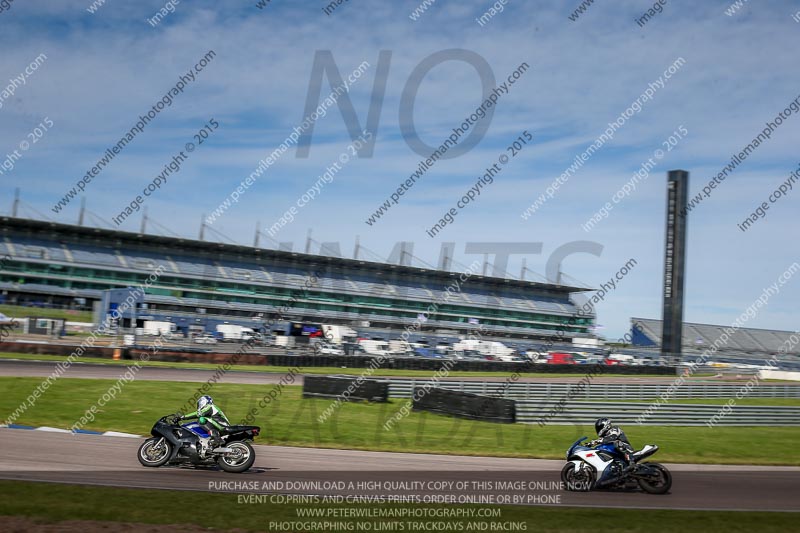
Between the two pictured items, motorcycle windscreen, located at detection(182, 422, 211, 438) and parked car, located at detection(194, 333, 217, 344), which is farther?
parked car, located at detection(194, 333, 217, 344)

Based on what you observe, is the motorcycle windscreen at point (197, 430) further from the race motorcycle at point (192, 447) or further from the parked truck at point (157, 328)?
the parked truck at point (157, 328)

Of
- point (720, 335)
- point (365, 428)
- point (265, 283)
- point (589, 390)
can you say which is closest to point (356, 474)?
point (365, 428)

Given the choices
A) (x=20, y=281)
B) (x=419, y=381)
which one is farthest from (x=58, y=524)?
(x=20, y=281)

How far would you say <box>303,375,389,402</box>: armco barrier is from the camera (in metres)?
23.5

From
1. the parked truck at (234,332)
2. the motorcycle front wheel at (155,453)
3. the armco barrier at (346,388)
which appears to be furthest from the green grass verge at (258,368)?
the motorcycle front wheel at (155,453)

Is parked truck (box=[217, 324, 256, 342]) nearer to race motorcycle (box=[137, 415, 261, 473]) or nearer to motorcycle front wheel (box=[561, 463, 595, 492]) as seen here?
race motorcycle (box=[137, 415, 261, 473])

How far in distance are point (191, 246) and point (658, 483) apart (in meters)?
66.6

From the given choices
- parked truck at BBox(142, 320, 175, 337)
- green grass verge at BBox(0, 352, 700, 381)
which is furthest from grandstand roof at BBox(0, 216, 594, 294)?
green grass verge at BBox(0, 352, 700, 381)

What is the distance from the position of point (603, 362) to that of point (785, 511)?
45986 mm

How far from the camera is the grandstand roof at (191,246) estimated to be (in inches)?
2474

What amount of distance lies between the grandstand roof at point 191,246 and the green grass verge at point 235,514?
2371 inches

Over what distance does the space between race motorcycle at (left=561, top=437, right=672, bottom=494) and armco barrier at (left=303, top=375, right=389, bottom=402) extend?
12.4 meters

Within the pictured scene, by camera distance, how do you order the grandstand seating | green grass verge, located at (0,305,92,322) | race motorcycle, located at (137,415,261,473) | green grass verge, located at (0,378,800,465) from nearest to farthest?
1. race motorcycle, located at (137,415,261,473)
2. green grass verge, located at (0,378,800,465)
3. green grass verge, located at (0,305,92,322)
4. the grandstand seating

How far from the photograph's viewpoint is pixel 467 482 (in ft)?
39.5
